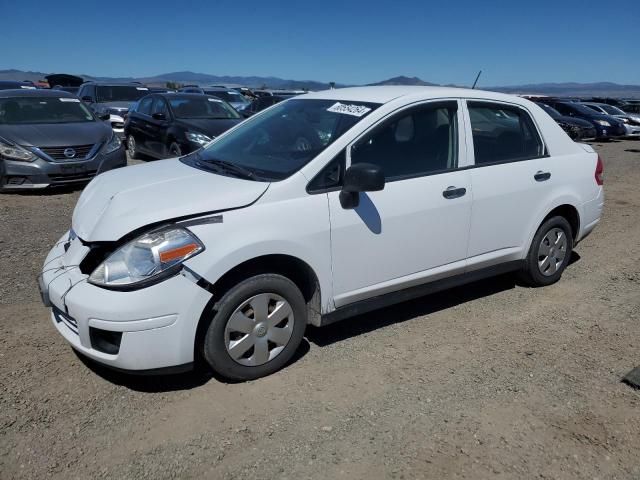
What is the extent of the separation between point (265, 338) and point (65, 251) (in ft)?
4.54

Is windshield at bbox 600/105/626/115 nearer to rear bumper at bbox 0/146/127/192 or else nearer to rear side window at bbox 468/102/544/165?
rear side window at bbox 468/102/544/165

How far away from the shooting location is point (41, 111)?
352 inches

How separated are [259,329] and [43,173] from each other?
19.9 feet

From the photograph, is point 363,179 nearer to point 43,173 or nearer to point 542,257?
point 542,257

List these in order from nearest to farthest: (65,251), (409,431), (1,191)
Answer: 1. (409,431)
2. (65,251)
3. (1,191)

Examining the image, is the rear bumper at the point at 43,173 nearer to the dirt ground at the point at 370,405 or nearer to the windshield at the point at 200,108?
the windshield at the point at 200,108

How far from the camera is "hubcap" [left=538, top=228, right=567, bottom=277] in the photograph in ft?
15.5

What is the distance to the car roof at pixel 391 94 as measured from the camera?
3855mm

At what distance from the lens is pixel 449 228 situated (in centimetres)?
390

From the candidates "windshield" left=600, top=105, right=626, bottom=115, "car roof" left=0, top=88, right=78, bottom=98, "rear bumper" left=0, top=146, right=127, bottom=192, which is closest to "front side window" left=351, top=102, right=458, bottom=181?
"rear bumper" left=0, top=146, right=127, bottom=192

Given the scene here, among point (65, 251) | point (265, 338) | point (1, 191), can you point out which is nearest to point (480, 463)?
point (265, 338)

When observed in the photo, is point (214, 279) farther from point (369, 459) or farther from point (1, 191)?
point (1, 191)

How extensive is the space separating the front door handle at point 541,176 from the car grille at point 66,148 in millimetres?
6634

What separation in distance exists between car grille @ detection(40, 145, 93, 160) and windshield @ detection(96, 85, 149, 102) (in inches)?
350
